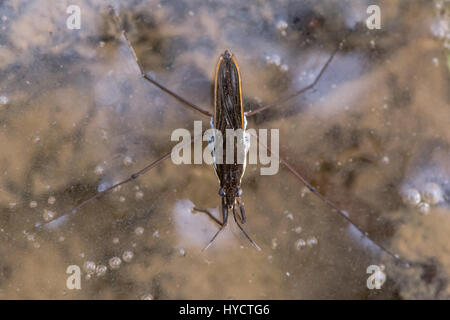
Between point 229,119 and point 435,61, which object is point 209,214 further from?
point 435,61

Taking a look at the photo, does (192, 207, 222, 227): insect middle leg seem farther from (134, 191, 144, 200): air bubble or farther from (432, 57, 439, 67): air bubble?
(432, 57, 439, 67): air bubble

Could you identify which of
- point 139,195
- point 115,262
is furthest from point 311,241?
point 115,262

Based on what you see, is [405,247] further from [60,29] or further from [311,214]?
[60,29]

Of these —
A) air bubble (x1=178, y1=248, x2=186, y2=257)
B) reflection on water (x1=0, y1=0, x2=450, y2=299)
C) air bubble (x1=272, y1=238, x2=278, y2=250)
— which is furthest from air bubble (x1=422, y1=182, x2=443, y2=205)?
air bubble (x1=178, y1=248, x2=186, y2=257)

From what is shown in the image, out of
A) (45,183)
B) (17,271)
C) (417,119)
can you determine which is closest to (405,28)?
(417,119)

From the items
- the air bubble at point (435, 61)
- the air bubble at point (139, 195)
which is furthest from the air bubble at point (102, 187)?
the air bubble at point (435, 61)
